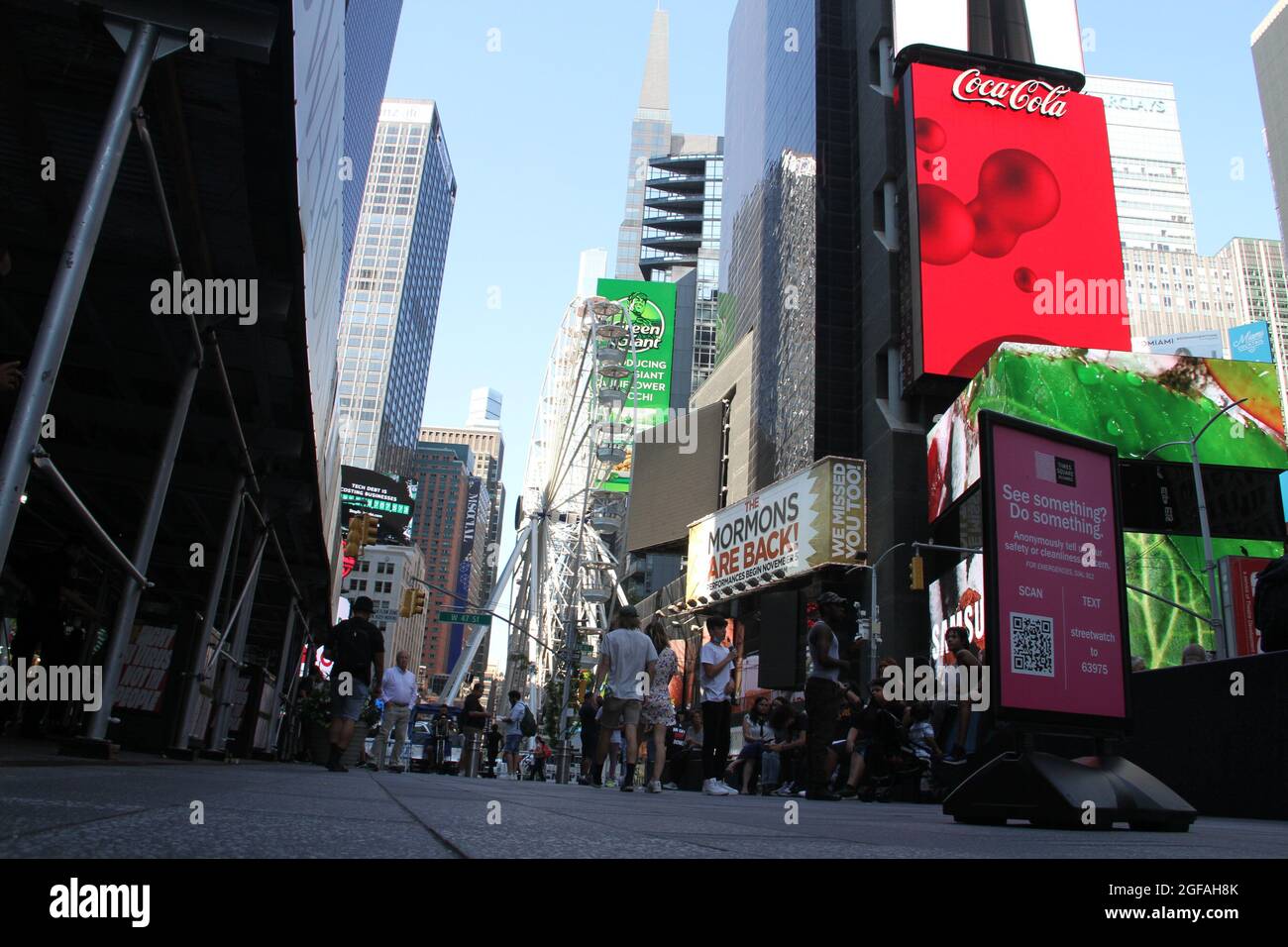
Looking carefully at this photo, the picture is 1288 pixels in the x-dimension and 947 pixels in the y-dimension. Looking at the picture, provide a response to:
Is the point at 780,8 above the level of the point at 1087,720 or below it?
above

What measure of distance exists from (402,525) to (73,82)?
3443 inches

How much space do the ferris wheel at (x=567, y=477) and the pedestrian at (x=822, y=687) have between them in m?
29.3

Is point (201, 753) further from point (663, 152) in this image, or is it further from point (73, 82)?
point (663, 152)

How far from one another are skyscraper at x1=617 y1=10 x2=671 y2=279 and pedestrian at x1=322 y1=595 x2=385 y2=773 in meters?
145

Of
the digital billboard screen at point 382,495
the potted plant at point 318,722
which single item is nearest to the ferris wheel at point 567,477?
the potted plant at point 318,722

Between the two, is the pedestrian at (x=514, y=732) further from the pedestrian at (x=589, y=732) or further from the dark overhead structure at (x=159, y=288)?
the dark overhead structure at (x=159, y=288)

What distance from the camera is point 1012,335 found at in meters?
37.2

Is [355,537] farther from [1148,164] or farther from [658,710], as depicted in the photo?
[1148,164]

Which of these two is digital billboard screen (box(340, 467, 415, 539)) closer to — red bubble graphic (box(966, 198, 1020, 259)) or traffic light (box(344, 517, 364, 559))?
red bubble graphic (box(966, 198, 1020, 259))

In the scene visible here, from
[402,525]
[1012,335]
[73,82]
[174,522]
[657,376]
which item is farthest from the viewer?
[402,525]

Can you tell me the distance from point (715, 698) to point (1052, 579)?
7.35 m

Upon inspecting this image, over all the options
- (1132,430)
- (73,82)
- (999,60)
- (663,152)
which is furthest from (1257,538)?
(663,152)

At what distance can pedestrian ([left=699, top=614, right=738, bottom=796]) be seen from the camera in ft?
40.1

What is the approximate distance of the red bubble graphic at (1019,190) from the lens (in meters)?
38.9
